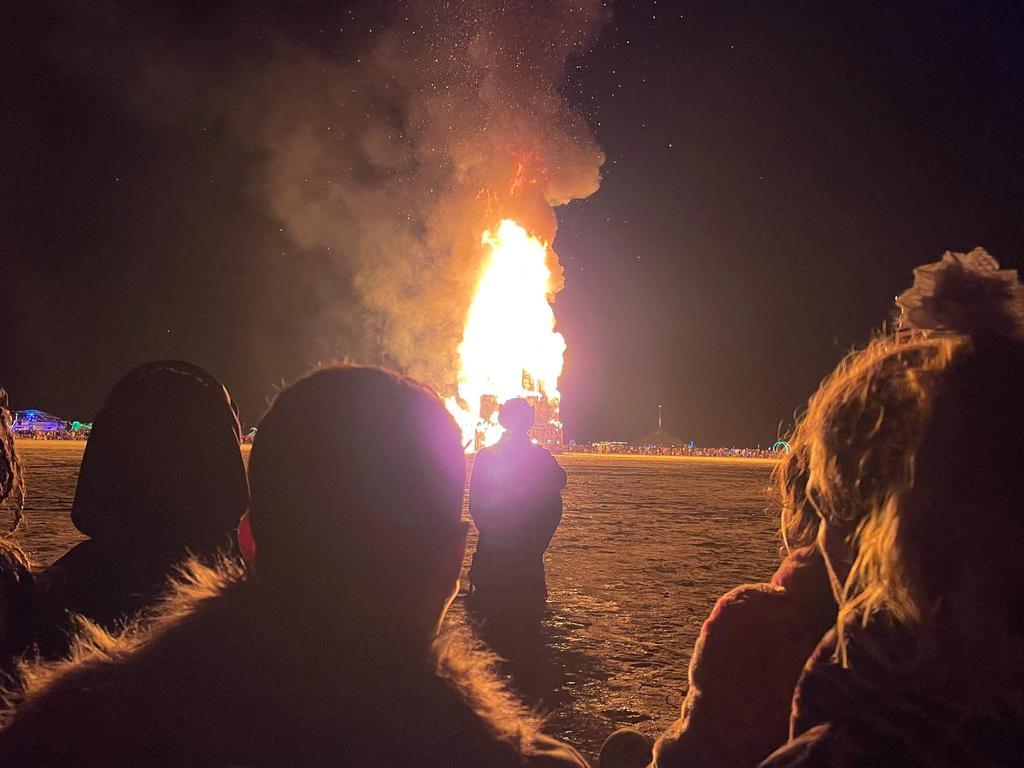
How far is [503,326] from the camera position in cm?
4909

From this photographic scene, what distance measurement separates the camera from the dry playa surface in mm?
4434

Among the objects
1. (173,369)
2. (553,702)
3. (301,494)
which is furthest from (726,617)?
(553,702)

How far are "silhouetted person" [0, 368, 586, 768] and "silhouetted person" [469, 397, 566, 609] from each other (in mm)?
4076

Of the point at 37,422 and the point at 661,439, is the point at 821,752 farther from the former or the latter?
the point at 661,439

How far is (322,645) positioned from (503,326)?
158 feet

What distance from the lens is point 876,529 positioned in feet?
3.90

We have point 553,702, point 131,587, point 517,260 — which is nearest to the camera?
point 131,587

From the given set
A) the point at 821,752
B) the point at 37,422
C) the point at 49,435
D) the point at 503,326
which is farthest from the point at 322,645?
the point at 37,422

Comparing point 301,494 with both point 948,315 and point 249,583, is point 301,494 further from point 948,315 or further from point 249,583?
point 948,315

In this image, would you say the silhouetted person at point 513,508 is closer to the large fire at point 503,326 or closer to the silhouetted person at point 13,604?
the silhouetted person at point 13,604

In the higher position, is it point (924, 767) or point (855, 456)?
point (855, 456)

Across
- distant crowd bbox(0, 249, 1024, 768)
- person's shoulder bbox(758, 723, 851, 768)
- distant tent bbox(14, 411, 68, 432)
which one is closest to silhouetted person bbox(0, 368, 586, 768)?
distant crowd bbox(0, 249, 1024, 768)

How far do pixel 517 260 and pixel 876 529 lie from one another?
4813 centimetres

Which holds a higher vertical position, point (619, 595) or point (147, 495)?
point (147, 495)
